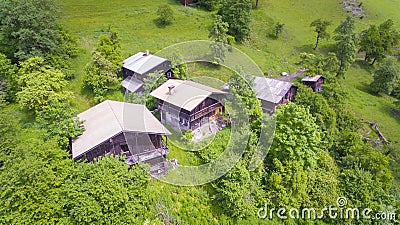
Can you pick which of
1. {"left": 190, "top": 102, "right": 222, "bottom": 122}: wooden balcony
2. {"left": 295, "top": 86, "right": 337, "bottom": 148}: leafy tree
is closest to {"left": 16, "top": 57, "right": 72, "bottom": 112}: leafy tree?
{"left": 190, "top": 102, "right": 222, "bottom": 122}: wooden balcony

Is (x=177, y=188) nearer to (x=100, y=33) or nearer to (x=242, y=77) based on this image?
(x=242, y=77)

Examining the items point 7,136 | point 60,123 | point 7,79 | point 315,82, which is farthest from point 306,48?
point 7,136

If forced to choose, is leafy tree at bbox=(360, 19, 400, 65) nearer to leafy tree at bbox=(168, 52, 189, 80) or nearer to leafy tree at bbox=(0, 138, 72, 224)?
leafy tree at bbox=(168, 52, 189, 80)

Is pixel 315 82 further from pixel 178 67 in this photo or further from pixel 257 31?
pixel 257 31

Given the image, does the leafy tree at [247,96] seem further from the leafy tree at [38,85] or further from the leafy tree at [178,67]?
the leafy tree at [38,85]

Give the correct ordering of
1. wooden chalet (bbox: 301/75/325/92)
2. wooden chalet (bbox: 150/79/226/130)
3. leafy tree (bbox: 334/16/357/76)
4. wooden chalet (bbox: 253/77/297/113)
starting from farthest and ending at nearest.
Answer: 1. leafy tree (bbox: 334/16/357/76)
2. wooden chalet (bbox: 301/75/325/92)
3. wooden chalet (bbox: 253/77/297/113)
4. wooden chalet (bbox: 150/79/226/130)

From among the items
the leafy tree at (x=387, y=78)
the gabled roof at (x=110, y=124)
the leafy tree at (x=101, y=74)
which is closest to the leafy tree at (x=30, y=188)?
the gabled roof at (x=110, y=124)

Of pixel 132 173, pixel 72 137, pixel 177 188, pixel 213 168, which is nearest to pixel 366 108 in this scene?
pixel 213 168
